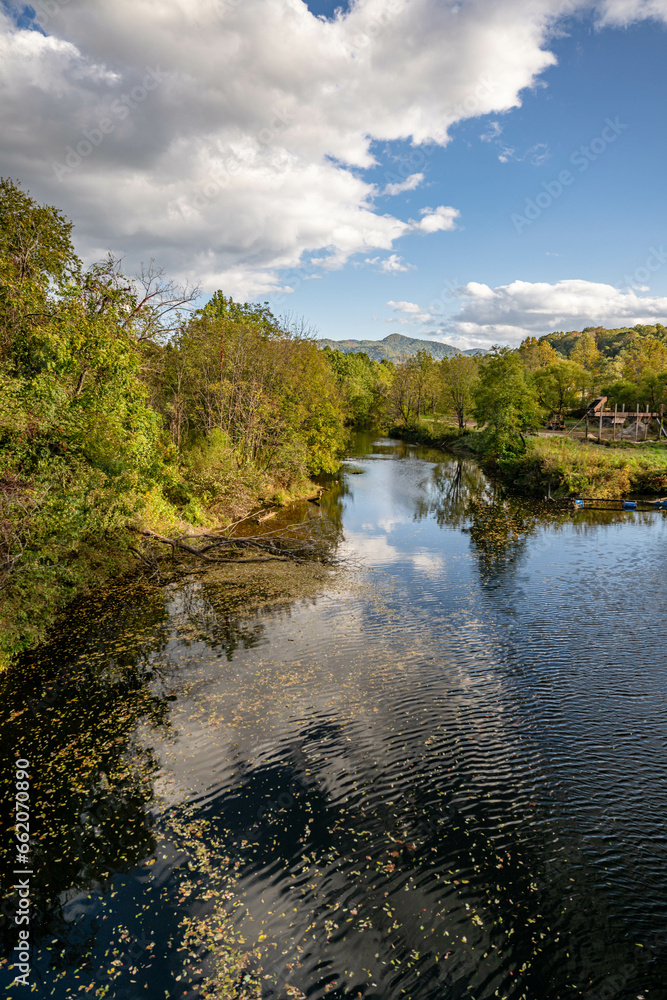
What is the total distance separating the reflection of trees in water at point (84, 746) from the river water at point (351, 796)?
0.17 ft

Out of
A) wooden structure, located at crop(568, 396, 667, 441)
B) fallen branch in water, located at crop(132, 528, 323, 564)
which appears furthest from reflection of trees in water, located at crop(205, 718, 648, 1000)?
wooden structure, located at crop(568, 396, 667, 441)

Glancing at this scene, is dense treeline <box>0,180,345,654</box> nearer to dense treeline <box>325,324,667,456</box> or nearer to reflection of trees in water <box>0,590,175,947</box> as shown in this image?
reflection of trees in water <box>0,590,175,947</box>

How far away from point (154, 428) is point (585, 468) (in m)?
31.5

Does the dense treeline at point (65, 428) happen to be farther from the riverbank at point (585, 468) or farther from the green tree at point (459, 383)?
the green tree at point (459, 383)

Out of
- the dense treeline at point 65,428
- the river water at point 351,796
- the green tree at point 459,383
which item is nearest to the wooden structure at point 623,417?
the green tree at point 459,383

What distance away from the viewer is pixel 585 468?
37.5m

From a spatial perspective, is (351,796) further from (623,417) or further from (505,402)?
(623,417)

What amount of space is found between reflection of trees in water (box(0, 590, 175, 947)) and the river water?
0.05m

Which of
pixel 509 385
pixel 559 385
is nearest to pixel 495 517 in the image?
pixel 509 385

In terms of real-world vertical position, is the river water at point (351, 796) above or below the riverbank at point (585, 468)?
below

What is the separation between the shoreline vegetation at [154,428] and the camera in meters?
14.3

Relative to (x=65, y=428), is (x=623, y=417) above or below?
above

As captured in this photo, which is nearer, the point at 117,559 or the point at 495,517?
the point at 117,559

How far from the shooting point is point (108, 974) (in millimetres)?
6961
